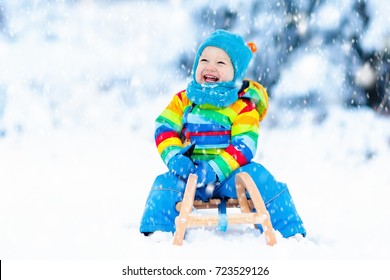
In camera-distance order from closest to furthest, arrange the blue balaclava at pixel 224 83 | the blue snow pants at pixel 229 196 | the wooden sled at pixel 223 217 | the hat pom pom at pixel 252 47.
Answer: the wooden sled at pixel 223 217
the blue snow pants at pixel 229 196
the blue balaclava at pixel 224 83
the hat pom pom at pixel 252 47

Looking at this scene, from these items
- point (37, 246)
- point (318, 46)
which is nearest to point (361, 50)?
point (318, 46)

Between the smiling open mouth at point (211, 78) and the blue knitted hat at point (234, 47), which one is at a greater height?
the blue knitted hat at point (234, 47)

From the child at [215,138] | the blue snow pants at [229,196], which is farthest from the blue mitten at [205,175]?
the blue snow pants at [229,196]

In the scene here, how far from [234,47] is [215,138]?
0.50m

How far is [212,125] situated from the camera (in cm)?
272

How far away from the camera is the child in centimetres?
255

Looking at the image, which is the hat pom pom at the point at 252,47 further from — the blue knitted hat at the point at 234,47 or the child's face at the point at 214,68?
the child's face at the point at 214,68

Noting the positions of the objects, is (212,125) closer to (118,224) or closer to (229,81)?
(229,81)

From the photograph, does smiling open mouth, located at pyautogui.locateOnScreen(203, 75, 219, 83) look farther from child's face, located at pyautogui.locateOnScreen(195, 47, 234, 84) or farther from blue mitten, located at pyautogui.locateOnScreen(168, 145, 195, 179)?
blue mitten, located at pyautogui.locateOnScreen(168, 145, 195, 179)

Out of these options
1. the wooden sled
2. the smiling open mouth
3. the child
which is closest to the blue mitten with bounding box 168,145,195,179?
the child

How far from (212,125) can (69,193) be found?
4.76ft

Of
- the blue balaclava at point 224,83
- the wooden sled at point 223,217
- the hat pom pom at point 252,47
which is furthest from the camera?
the hat pom pom at point 252,47

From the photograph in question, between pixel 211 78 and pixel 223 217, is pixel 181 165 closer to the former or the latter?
pixel 223 217

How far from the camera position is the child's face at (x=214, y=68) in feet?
9.05
